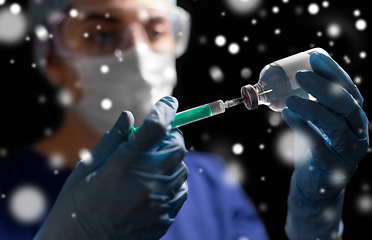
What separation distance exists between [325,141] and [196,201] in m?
1.00

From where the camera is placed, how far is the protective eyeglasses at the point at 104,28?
5.20 ft

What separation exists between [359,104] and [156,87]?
41.7 inches

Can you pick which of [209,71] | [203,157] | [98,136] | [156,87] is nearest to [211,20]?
[209,71]

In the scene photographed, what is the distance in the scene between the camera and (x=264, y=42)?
7.22 ft

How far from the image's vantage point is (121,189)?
1.00 metres

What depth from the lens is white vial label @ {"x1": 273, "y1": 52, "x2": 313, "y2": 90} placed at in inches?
46.1

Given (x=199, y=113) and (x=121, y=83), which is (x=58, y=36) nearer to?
(x=121, y=83)

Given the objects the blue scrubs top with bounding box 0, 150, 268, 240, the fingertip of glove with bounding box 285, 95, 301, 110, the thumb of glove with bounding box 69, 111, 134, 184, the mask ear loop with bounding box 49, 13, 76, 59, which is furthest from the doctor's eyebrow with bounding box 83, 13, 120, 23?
the fingertip of glove with bounding box 285, 95, 301, 110

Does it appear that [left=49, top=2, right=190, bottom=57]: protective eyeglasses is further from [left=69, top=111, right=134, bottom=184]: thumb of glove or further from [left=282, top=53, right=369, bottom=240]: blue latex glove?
[left=282, top=53, right=369, bottom=240]: blue latex glove

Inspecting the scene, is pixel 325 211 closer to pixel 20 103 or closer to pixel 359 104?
pixel 359 104

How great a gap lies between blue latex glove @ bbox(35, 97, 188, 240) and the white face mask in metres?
0.59

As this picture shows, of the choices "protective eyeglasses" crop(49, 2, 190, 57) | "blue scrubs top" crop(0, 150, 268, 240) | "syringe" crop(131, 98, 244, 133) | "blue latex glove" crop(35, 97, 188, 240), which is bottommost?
"blue scrubs top" crop(0, 150, 268, 240)

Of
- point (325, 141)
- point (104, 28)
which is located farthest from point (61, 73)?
point (325, 141)

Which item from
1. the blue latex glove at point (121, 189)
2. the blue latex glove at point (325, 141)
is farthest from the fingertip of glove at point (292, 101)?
the blue latex glove at point (121, 189)
